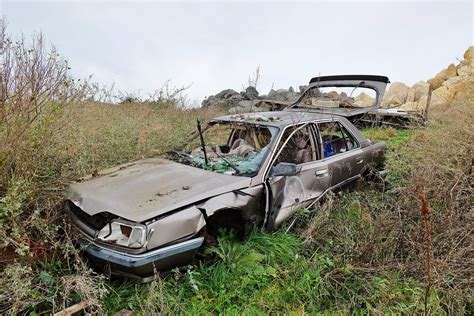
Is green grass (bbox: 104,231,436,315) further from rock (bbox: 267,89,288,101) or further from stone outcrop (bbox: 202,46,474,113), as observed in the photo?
rock (bbox: 267,89,288,101)

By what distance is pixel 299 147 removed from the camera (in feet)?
13.4

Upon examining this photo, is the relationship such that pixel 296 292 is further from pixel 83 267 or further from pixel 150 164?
pixel 150 164

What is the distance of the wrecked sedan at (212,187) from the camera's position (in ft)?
8.55

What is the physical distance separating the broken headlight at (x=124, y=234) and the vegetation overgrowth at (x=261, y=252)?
31cm

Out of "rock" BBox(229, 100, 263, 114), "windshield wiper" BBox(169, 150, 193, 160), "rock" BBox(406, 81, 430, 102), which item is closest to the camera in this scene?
"windshield wiper" BBox(169, 150, 193, 160)

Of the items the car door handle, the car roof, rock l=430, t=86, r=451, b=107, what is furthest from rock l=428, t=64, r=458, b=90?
the car door handle

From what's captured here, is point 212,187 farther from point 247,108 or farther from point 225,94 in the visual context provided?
point 225,94

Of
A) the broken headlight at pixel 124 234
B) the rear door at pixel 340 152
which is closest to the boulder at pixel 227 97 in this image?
the rear door at pixel 340 152

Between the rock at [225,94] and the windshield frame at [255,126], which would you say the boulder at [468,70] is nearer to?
the windshield frame at [255,126]

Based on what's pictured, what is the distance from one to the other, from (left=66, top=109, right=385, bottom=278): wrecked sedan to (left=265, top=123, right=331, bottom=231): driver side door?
12 mm

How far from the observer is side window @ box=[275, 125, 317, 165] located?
13.0 ft

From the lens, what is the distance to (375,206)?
4.09 meters

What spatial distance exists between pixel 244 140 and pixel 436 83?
96.2ft

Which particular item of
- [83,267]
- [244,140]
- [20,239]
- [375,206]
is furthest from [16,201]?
[375,206]
